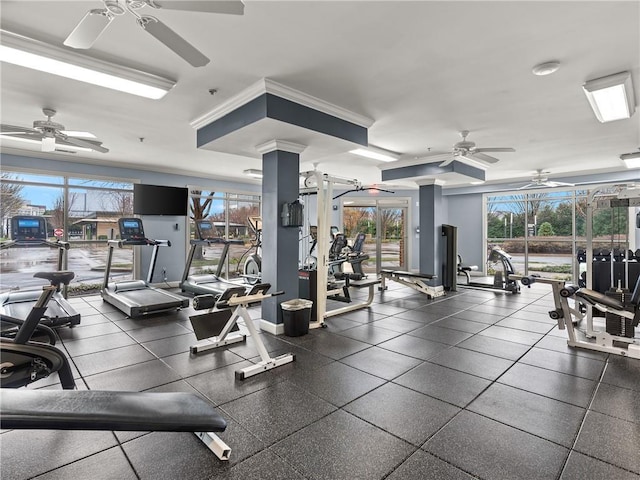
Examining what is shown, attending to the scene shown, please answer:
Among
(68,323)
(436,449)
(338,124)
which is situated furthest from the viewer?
(68,323)

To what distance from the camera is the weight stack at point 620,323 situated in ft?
12.6

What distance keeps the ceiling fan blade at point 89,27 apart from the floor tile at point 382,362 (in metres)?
3.27

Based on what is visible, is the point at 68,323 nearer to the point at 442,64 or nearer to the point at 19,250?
the point at 19,250

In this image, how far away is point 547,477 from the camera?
1.86 meters

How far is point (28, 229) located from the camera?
508 centimetres

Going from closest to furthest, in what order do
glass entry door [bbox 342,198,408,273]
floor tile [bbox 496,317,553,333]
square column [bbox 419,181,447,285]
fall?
floor tile [bbox 496,317,553,333] → square column [bbox 419,181,447,285] → glass entry door [bbox 342,198,408,273]

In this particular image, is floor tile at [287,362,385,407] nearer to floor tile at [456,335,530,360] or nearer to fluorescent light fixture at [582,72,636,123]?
floor tile at [456,335,530,360]

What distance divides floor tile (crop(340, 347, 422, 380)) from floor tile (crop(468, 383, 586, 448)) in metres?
0.75

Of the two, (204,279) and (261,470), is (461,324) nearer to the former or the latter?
(261,470)

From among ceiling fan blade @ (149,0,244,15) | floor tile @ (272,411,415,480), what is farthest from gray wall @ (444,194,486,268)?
ceiling fan blade @ (149,0,244,15)

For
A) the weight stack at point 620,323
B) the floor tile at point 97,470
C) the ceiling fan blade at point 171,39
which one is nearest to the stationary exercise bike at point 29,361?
the floor tile at point 97,470

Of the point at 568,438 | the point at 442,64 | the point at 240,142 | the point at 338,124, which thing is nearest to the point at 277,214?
the point at 240,142

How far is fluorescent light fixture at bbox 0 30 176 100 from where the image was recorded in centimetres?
260

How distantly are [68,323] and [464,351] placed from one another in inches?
197
